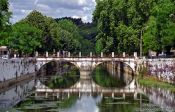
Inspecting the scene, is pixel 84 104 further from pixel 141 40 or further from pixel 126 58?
pixel 126 58

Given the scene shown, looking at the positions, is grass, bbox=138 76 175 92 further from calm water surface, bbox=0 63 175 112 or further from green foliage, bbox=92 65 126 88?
green foliage, bbox=92 65 126 88

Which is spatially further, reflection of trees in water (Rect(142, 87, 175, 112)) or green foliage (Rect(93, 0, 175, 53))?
green foliage (Rect(93, 0, 175, 53))

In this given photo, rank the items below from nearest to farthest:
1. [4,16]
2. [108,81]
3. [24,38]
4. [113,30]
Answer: [4,16] → [108,81] → [24,38] → [113,30]

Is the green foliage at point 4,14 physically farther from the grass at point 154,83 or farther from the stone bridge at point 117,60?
the stone bridge at point 117,60

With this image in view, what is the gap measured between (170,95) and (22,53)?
6176 centimetres

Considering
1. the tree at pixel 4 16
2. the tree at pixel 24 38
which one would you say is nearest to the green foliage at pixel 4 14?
Answer: the tree at pixel 4 16

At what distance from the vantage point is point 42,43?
5118 inches

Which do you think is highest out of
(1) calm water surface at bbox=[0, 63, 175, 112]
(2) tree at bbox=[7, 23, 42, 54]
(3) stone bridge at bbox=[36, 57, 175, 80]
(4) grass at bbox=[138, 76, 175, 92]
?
(2) tree at bbox=[7, 23, 42, 54]

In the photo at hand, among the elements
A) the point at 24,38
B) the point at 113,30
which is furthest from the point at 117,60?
the point at 24,38

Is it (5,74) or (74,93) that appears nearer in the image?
(74,93)

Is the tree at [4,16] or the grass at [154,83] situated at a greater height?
the tree at [4,16]

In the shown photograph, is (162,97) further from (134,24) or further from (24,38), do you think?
(24,38)

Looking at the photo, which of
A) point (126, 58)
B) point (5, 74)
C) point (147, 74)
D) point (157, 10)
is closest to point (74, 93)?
point (5, 74)

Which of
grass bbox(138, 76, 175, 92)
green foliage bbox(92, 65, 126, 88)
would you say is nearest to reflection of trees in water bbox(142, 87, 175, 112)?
grass bbox(138, 76, 175, 92)
